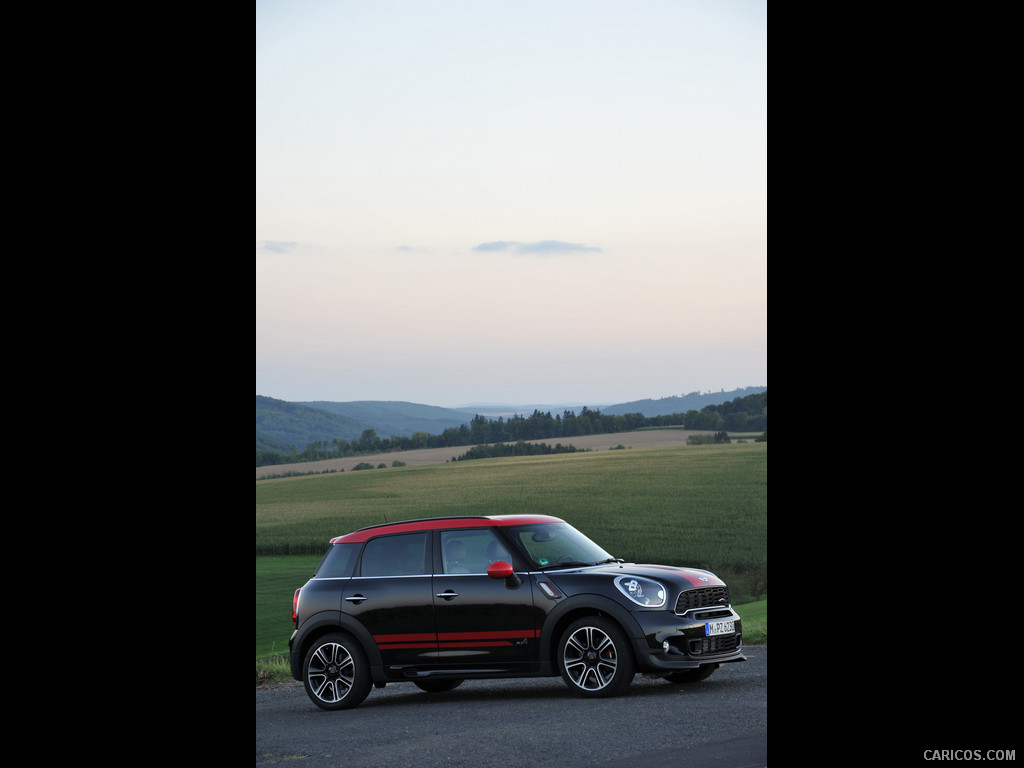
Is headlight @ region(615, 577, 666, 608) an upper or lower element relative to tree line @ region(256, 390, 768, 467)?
lower

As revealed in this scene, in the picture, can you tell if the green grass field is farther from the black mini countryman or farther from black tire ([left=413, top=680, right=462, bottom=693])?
the black mini countryman

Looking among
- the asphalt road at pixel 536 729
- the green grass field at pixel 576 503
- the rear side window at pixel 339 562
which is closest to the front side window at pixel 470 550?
the rear side window at pixel 339 562

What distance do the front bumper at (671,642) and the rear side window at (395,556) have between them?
81.7 inches

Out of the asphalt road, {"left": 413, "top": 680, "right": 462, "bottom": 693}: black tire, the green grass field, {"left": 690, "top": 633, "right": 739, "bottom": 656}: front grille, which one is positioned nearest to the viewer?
the asphalt road

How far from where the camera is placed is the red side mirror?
386 inches

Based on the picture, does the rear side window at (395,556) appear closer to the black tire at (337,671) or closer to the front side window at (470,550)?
the front side window at (470,550)

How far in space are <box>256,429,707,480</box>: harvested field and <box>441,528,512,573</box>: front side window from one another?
68641 mm

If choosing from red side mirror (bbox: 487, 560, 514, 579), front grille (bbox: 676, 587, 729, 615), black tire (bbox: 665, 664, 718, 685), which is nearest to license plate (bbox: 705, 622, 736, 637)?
front grille (bbox: 676, 587, 729, 615)

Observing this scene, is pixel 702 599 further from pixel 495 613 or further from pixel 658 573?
pixel 495 613

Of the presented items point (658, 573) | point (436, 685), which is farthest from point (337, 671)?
point (658, 573)

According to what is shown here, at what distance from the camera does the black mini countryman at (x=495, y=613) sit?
372 inches

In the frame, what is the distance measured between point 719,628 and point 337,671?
11.4ft
